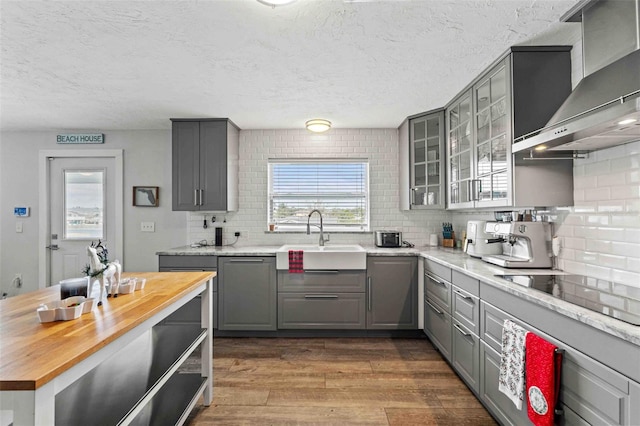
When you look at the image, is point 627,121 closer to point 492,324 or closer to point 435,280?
point 492,324

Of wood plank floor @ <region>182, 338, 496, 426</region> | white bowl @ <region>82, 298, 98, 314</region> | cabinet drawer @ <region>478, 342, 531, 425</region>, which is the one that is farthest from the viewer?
wood plank floor @ <region>182, 338, 496, 426</region>

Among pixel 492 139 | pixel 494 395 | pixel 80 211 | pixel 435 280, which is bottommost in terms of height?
pixel 494 395

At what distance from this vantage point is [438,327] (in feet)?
10.1

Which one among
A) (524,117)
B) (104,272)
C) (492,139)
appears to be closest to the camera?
(104,272)

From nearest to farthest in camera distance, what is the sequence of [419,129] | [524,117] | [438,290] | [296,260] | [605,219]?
[605,219] → [524,117] → [438,290] → [296,260] → [419,129]

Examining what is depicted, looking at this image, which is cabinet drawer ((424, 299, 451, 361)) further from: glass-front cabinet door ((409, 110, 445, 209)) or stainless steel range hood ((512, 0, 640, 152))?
stainless steel range hood ((512, 0, 640, 152))

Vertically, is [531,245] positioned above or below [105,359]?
above

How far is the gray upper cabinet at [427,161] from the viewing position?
3.65 meters

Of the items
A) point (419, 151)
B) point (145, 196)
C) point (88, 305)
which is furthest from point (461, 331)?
point (145, 196)

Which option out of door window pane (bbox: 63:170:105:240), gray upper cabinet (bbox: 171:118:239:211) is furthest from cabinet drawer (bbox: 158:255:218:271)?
door window pane (bbox: 63:170:105:240)

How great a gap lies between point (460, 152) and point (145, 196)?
3933 millimetres

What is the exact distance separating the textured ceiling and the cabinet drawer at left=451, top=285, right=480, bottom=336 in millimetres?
1783

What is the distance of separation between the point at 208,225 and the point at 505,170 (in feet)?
11.4

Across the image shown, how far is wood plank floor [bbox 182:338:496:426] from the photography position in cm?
218
